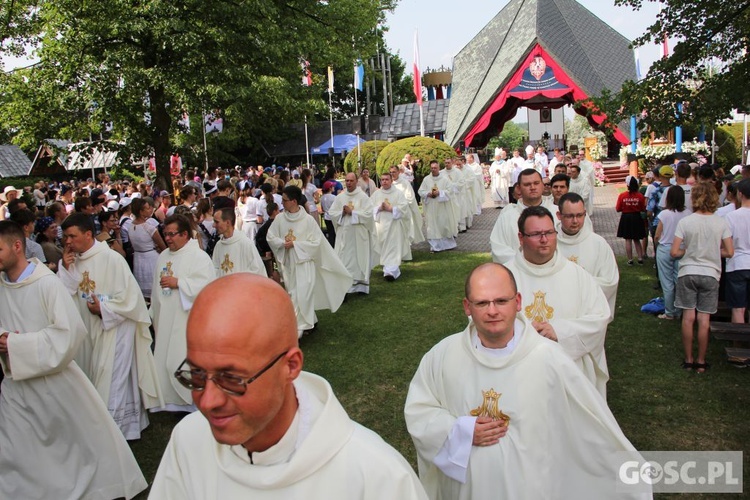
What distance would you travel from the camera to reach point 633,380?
293 inches

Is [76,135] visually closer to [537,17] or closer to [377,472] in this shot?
[377,472]

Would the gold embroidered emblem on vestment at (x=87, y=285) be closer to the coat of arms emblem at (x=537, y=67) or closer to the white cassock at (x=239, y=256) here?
the white cassock at (x=239, y=256)

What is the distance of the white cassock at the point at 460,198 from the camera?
17497mm

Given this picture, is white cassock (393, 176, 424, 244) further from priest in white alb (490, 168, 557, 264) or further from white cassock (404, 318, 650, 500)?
white cassock (404, 318, 650, 500)

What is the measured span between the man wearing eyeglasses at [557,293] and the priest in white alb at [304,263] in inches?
198

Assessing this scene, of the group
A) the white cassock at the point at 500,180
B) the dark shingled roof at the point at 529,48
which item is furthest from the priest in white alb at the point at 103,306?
the dark shingled roof at the point at 529,48

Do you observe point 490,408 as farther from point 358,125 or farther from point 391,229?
point 358,125

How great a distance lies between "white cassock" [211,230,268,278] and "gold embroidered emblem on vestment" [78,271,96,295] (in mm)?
2079

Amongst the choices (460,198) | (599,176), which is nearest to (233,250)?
(460,198)

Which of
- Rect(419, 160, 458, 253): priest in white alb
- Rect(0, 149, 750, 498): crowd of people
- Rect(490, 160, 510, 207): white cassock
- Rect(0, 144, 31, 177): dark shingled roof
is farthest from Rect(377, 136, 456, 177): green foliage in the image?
Rect(0, 144, 31, 177): dark shingled roof

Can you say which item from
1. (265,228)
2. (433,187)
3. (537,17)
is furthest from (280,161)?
(265,228)

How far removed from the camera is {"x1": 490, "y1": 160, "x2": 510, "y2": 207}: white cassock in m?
23.6

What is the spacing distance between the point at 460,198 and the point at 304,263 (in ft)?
32.1

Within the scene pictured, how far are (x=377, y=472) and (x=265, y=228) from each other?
975 cm
